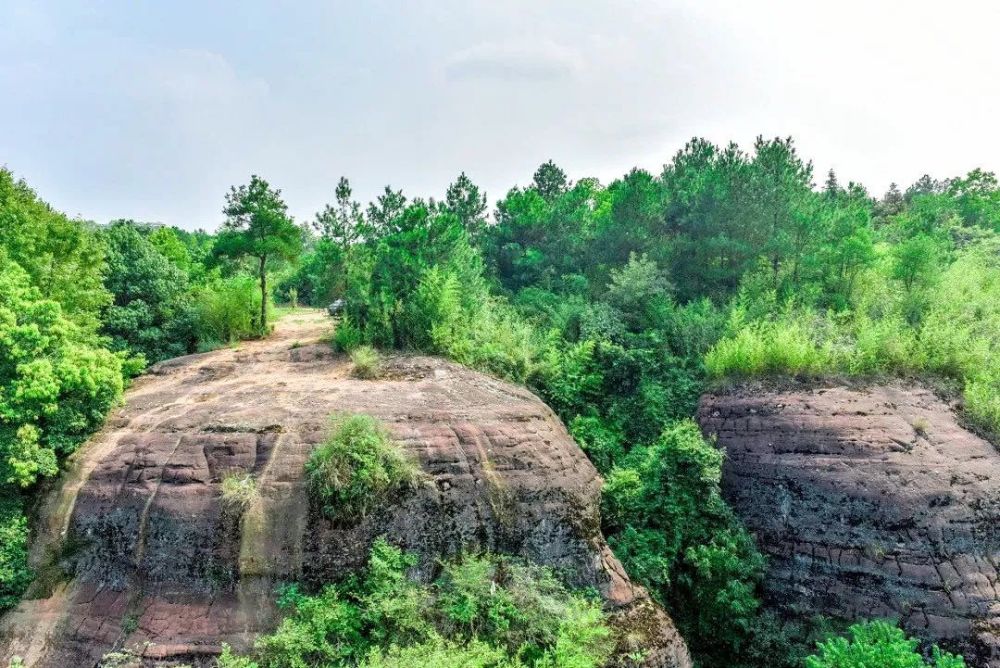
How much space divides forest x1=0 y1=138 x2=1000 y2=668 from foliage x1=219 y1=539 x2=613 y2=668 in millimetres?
34

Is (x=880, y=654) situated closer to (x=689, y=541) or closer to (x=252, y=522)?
(x=689, y=541)

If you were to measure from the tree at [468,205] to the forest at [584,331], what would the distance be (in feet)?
0.41

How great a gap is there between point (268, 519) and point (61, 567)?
353 centimetres

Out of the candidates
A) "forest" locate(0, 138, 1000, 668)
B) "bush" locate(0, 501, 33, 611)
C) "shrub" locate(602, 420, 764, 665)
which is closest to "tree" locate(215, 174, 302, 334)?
"forest" locate(0, 138, 1000, 668)

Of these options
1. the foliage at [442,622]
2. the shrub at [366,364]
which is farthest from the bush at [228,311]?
the foliage at [442,622]

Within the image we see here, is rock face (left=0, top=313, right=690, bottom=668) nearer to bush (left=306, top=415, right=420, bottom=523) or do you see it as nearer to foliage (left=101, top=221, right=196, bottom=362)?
bush (left=306, top=415, right=420, bottom=523)

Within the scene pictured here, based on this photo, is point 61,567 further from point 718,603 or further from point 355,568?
point 718,603

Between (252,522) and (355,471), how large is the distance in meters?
1.68

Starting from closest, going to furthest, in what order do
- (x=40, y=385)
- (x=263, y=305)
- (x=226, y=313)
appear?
1. (x=40, y=385)
2. (x=226, y=313)
3. (x=263, y=305)

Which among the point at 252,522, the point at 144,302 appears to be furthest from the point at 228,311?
the point at 252,522

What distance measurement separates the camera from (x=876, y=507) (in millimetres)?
9180

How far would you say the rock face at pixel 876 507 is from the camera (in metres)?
8.54

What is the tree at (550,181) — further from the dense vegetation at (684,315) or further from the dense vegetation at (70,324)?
the dense vegetation at (70,324)

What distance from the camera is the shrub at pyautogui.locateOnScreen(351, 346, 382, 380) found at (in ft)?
37.2
